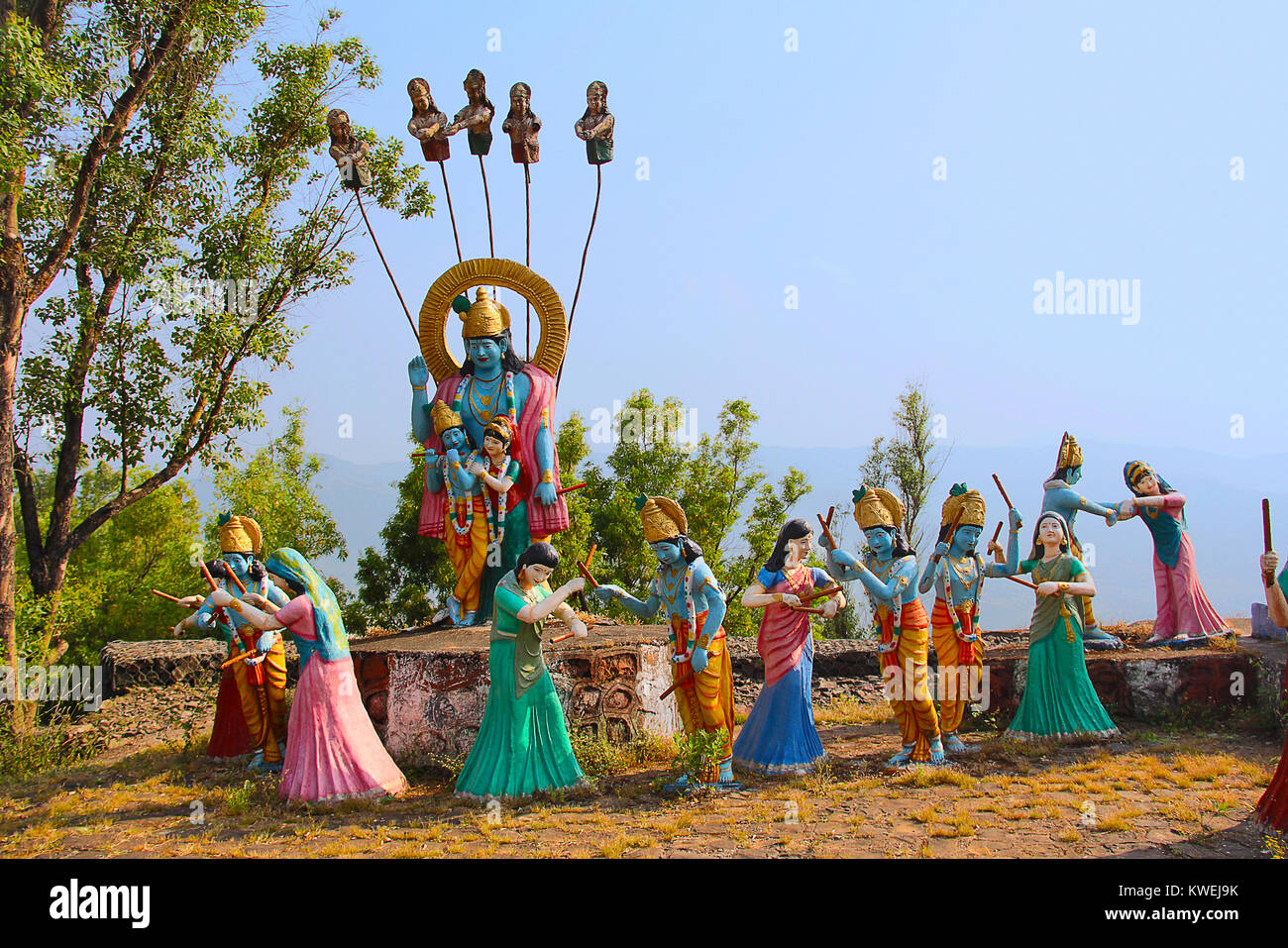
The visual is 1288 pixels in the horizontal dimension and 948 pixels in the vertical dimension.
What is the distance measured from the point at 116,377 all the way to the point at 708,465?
8.16 metres

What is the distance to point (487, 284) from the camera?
Result: 330 inches

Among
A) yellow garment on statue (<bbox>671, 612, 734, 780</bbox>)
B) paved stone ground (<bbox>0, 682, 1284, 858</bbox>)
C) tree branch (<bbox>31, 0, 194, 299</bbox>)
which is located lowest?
paved stone ground (<bbox>0, 682, 1284, 858</bbox>)

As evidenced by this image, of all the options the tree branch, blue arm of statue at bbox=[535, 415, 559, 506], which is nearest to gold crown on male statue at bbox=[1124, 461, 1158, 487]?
blue arm of statue at bbox=[535, 415, 559, 506]

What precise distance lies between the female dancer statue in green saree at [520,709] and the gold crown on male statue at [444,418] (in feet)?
6.78

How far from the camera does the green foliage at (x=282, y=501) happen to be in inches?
575

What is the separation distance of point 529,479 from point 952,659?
367 centimetres

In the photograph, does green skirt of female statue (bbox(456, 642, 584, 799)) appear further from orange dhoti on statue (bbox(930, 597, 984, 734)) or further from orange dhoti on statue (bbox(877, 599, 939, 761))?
orange dhoti on statue (bbox(930, 597, 984, 734))

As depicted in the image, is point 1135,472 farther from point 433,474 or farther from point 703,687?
point 433,474

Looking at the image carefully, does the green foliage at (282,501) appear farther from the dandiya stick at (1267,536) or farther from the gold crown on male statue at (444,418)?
the dandiya stick at (1267,536)

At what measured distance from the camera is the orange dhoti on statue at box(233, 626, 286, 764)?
733 cm

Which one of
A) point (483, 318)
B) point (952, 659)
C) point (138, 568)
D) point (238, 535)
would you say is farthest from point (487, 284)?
point (138, 568)

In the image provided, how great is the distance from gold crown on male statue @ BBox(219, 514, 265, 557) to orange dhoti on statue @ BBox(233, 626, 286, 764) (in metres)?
0.64

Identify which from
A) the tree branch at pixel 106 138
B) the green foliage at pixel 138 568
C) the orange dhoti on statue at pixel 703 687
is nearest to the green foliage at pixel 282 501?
the green foliage at pixel 138 568
